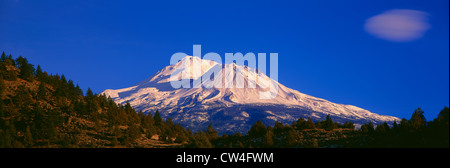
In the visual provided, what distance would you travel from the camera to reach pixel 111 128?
4390 inches

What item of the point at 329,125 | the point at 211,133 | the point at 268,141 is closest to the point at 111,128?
the point at 211,133

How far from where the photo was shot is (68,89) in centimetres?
12950

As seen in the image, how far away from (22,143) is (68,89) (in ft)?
129

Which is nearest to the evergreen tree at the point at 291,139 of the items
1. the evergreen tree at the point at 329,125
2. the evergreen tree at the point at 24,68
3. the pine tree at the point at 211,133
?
the evergreen tree at the point at 329,125

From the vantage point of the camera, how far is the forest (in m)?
81.4

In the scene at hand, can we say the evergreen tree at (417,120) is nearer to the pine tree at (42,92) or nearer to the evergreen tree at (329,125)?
the evergreen tree at (329,125)

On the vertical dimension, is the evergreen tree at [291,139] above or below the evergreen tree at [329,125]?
below

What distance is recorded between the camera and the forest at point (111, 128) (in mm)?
81375

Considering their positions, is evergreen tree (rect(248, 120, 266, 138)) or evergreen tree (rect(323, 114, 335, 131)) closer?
evergreen tree (rect(323, 114, 335, 131))

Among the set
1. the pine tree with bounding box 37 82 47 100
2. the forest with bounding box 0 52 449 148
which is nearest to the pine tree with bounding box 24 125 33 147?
the forest with bounding box 0 52 449 148

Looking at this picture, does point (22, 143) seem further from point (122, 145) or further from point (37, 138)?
point (122, 145)

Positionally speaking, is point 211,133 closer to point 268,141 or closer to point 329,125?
point 329,125

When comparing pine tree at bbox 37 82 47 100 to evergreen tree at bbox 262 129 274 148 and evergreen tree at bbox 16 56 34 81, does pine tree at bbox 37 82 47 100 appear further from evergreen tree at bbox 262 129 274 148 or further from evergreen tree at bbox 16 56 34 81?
evergreen tree at bbox 262 129 274 148
